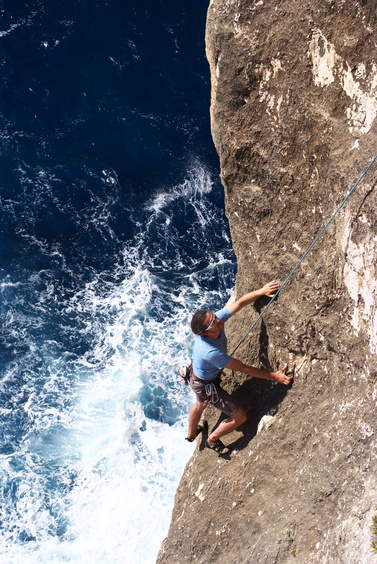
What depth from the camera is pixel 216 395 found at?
26.3 ft

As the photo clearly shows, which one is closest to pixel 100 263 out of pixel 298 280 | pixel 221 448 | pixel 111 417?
pixel 111 417

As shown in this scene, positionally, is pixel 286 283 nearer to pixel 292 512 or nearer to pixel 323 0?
pixel 292 512

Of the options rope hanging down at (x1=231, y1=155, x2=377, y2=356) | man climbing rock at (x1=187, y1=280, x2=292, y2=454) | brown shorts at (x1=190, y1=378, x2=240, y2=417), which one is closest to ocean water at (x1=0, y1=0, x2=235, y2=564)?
man climbing rock at (x1=187, y1=280, x2=292, y2=454)

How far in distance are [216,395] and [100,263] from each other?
816cm

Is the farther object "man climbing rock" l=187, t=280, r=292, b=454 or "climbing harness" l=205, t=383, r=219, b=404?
"climbing harness" l=205, t=383, r=219, b=404

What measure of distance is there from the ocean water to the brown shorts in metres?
4.66

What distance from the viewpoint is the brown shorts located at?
7.98m

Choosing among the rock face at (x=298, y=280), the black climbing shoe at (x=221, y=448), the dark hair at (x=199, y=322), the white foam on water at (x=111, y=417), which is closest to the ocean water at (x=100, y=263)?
the white foam on water at (x=111, y=417)

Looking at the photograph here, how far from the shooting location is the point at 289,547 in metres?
6.46

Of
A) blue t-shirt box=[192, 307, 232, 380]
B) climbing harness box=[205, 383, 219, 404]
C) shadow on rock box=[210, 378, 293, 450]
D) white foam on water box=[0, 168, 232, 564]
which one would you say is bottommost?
white foam on water box=[0, 168, 232, 564]

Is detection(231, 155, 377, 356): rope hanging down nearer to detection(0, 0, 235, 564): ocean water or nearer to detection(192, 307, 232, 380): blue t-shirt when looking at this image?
detection(192, 307, 232, 380): blue t-shirt

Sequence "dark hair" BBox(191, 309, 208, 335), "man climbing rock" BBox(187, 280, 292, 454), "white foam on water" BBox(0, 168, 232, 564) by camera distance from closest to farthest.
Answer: "dark hair" BBox(191, 309, 208, 335) → "man climbing rock" BBox(187, 280, 292, 454) → "white foam on water" BBox(0, 168, 232, 564)

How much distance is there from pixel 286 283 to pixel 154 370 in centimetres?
680

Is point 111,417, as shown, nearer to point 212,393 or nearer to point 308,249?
point 212,393
